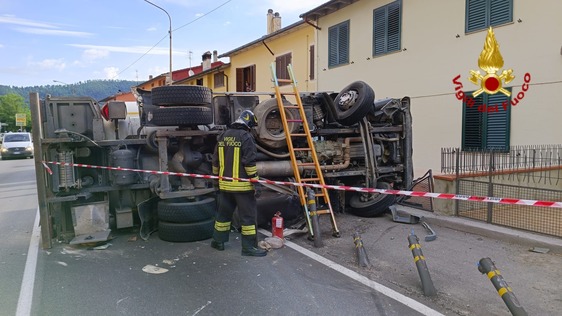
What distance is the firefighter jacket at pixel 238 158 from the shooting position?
5293mm

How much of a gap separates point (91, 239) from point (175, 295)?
7.37 ft

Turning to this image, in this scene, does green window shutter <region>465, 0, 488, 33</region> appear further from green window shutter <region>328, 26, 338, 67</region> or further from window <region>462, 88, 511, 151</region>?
green window shutter <region>328, 26, 338, 67</region>

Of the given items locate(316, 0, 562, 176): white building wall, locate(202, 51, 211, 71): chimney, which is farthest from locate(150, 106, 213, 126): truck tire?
locate(202, 51, 211, 71): chimney

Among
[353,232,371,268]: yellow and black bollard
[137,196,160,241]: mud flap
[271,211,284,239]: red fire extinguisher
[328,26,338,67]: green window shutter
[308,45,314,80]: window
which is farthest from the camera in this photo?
[308,45,314,80]: window

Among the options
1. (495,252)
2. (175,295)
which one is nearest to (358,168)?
(495,252)

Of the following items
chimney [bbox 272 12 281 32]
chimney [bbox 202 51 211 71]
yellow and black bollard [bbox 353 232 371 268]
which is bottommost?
yellow and black bollard [bbox 353 232 371 268]

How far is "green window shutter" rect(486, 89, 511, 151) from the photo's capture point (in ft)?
30.8

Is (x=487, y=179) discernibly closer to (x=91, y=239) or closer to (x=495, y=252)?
(x=495, y=252)

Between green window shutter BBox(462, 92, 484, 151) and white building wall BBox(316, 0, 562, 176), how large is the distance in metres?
0.18

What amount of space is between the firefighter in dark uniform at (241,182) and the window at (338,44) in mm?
9862

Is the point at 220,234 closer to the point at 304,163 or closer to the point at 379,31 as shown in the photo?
the point at 304,163

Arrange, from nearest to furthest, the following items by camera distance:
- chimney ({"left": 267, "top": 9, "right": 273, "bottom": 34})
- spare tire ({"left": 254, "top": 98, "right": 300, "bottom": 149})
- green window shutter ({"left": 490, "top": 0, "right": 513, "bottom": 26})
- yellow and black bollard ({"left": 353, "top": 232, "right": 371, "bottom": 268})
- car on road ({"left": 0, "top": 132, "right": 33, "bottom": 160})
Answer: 1. yellow and black bollard ({"left": 353, "top": 232, "right": 371, "bottom": 268})
2. spare tire ({"left": 254, "top": 98, "right": 300, "bottom": 149})
3. green window shutter ({"left": 490, "top": 0, "right": 513, "bottom": 26})
4. chimney ({"left": 267, "top": 9, "right": 273, "bottom": 34})
5. car on road ({"left": 0, "top": 132, "right": 33, "bottom": 160})

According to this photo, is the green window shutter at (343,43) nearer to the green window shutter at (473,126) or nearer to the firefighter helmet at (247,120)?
the green window shutter at (473,126)

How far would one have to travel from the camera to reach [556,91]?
8.45 metres
